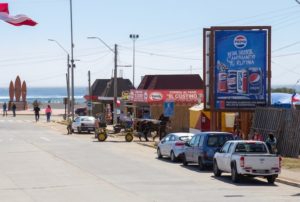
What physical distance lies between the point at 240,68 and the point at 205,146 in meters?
10.8

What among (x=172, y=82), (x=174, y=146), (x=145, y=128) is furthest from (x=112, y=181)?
(x=172, y=82)

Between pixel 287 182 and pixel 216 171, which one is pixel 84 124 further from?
pixel 287 182

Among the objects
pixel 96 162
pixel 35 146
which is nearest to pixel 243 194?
pixel 96 162

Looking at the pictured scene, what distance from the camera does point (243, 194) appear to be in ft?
64.4

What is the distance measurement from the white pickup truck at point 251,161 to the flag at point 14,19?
13904mm

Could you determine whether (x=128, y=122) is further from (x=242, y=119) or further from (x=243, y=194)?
(x=243, y=194)

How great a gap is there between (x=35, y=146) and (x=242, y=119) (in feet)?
39.3

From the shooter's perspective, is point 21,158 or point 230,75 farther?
point 230,75

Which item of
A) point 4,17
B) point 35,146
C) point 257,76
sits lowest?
point 35,146

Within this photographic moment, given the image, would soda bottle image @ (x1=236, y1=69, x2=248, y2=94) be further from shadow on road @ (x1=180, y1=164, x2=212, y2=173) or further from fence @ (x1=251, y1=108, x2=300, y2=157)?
shadow on road @ (x1=180, y1=164, x2=212, y2=173)

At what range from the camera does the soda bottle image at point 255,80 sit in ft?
125

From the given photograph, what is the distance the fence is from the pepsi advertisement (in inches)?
72.6

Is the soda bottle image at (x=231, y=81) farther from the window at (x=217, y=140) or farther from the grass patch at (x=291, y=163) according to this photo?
the window at (x=217, y=140)

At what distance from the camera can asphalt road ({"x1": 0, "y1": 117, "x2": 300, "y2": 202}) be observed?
1909 cm
